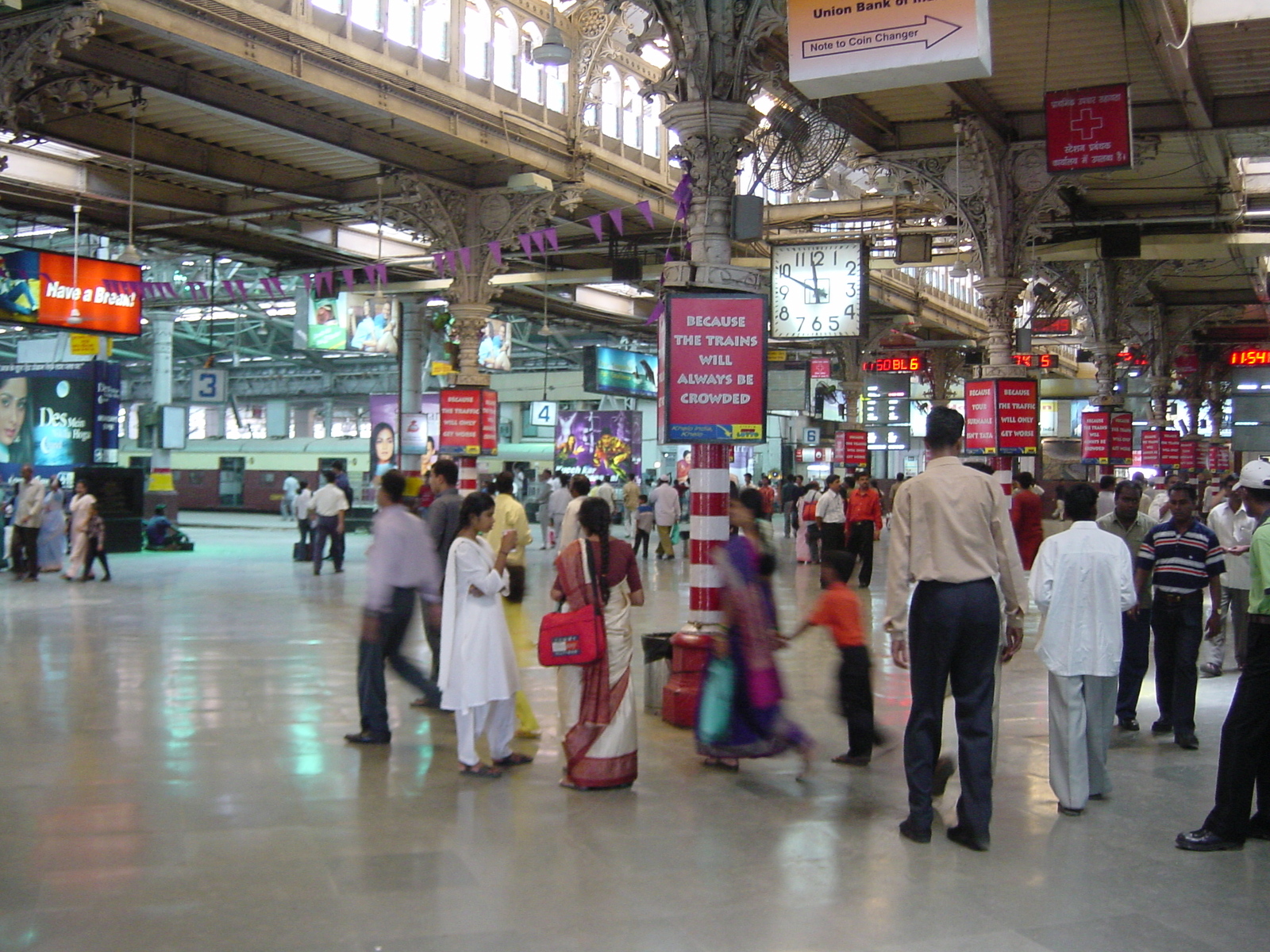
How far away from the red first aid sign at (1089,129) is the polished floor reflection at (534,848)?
21.3 ft

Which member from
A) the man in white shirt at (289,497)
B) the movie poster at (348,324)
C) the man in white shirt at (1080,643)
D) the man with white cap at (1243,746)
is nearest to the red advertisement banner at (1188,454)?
the movie poster at (348,324)

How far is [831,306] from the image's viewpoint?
15820 mm

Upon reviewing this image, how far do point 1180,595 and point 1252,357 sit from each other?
94.6 ft

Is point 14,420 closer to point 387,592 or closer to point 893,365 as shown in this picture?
point 387,592

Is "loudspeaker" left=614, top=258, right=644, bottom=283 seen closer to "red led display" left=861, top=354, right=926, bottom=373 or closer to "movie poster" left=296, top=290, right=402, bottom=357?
"movie poster" left=296, top=290, right=402, bottom=357

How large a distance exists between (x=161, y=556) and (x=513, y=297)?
32.4 feet

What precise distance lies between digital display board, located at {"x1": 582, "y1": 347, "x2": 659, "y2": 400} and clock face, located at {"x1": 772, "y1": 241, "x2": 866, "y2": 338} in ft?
29.6

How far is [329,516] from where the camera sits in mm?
18531

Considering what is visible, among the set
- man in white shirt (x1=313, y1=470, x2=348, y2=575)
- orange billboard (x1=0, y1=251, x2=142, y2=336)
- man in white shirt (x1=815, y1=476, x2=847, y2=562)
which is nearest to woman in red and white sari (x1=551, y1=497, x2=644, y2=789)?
orange billboard (x1=0, y1=251, x2=142, y2=336)

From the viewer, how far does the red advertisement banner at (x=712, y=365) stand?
7.67 m

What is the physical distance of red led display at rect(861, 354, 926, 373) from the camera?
32000mm

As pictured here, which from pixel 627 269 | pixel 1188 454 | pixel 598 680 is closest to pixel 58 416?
pixel 627 269

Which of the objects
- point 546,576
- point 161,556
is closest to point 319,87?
point 546,576

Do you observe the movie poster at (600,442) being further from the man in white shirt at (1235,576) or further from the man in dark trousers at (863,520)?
the man in white shirt at (1235,576)
